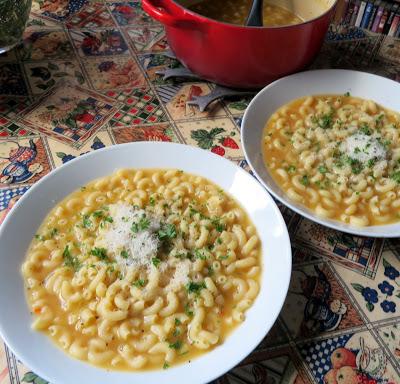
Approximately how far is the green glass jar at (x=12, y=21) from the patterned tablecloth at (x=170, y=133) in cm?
10

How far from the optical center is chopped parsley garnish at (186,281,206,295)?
4.56 feet

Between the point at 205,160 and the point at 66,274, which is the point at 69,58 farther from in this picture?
the point at 66,274

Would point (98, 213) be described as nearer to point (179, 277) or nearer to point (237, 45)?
point (179, 277)

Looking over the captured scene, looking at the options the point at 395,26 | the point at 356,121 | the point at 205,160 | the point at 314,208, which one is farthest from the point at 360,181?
the point at 395,26

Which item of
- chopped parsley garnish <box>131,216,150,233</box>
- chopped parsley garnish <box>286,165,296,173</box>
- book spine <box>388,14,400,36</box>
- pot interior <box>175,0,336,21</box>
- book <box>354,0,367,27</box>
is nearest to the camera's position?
chopped parsley garnish <box>131,216,150,233</box>

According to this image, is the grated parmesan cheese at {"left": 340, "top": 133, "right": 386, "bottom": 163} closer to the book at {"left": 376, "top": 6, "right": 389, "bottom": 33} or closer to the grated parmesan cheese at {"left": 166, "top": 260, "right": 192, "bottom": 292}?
the grated parmesan cheese at {"left": 166, "top": 260, "right": 192, "bottom": 292}

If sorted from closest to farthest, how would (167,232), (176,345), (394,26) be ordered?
(176,345) → (167,232) → (394,26)

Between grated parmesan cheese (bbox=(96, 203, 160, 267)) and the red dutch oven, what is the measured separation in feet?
2.73

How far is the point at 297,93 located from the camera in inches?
82.0

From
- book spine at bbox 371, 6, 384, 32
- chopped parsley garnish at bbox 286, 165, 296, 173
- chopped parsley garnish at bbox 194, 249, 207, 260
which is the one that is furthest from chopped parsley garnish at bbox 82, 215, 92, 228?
book spine at bbox 371, 6, 384, 32

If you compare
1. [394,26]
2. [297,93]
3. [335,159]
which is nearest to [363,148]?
[335,159]

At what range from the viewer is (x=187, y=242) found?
150 centimetres

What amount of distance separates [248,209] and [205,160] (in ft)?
0.82

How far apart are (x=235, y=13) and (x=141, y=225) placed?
134 cm
